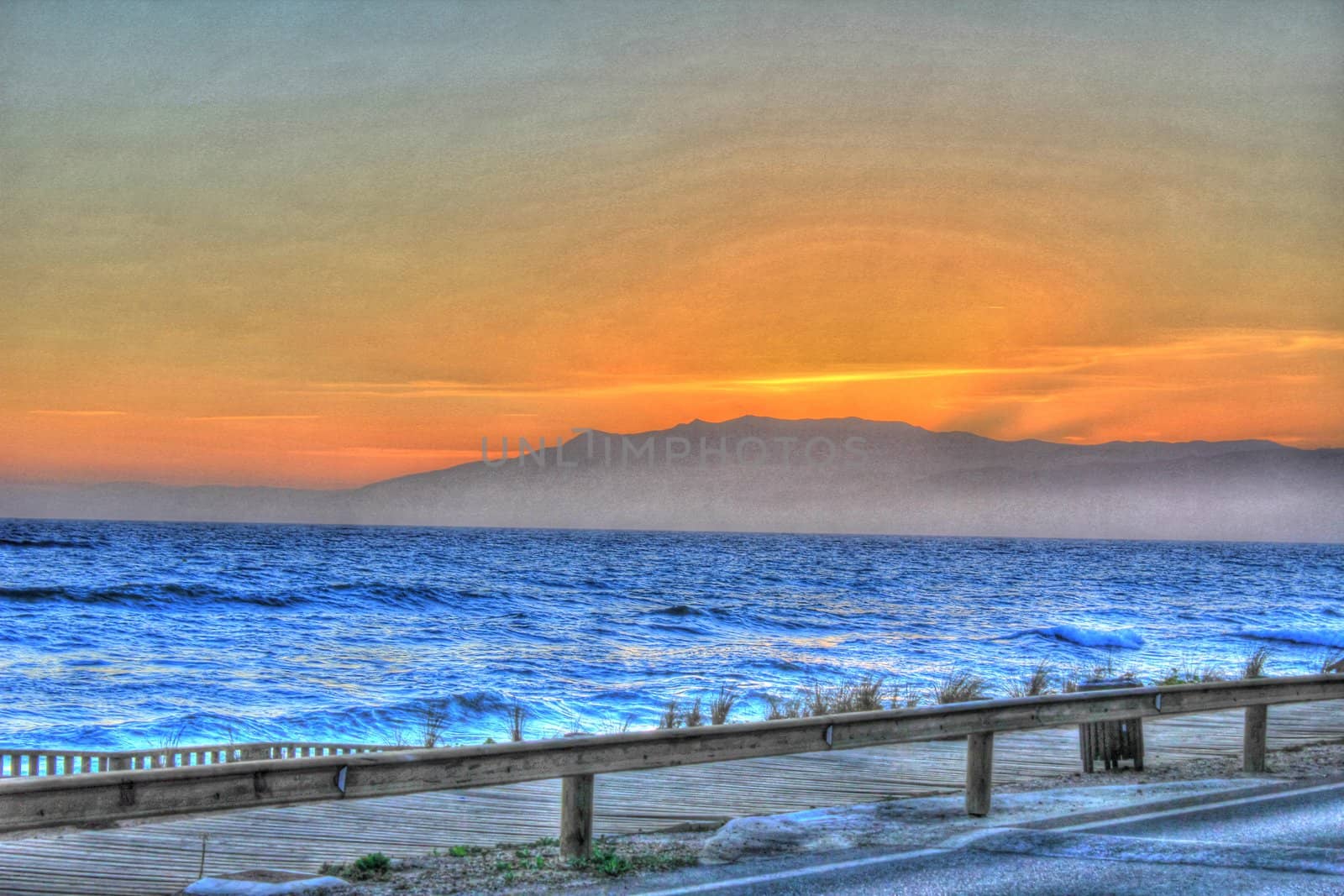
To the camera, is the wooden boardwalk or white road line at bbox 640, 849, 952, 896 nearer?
white road line at bbox 640, 849, 952, 896

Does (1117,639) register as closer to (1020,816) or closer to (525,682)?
(525,682)

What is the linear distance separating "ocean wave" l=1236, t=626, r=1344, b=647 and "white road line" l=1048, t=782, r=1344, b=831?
3792 cm

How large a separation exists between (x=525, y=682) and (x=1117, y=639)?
2531 centimetres

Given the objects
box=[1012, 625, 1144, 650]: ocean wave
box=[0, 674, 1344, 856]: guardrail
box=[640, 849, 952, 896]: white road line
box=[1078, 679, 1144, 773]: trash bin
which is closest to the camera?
box=[0, 674, 1344, 856]: guardrail

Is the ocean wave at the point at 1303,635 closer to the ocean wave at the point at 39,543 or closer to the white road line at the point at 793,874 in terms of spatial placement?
the white road line at the point at 793,874

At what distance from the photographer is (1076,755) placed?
539 inches

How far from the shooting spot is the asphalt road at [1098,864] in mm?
7742

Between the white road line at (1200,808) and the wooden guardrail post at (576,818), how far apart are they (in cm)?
361

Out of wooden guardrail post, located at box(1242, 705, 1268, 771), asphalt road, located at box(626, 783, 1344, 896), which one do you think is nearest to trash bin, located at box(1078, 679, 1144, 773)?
wooden guardrail post, located at box(1242, 705, 1268, 771)

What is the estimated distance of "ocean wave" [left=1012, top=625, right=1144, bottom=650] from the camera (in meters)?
44.8

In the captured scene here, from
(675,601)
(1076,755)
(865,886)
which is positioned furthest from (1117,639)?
(865,886)

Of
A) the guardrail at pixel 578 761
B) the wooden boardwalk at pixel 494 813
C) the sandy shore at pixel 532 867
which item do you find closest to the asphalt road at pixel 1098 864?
the sandy shore at pixel 532 867

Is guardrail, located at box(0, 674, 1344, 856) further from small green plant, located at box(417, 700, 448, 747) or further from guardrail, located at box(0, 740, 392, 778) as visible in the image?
small green plant, located at box(417, 700, 448, 747)

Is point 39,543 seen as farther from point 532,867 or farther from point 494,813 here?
point 532,867
